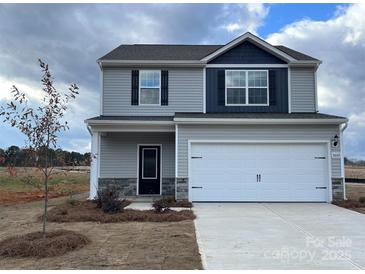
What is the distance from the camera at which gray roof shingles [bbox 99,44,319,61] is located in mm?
16777

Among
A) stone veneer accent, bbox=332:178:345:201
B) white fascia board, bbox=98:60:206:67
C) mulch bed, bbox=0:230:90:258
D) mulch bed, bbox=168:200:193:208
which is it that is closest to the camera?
mulch bed, bbox=0:230:90:258

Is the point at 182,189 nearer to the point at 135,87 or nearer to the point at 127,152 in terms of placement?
the point at 127,152

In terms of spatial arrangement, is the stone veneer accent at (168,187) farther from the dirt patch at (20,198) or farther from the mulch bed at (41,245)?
the mulch bed at (41,245)

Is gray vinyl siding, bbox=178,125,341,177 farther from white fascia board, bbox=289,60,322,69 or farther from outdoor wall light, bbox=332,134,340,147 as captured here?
white fascia board, bbox=289,60,322,69

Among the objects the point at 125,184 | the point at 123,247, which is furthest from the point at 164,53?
the point at 123,247

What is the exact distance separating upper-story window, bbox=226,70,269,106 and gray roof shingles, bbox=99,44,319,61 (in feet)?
5.94

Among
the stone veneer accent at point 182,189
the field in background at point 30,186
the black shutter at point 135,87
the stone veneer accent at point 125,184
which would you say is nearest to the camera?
the field in background at point 30,186

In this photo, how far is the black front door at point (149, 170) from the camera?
16281 millimetres

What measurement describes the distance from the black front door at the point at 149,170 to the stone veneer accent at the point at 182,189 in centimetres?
243

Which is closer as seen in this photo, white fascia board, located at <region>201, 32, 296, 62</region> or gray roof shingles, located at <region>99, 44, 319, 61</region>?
white fascia board, located at <region>201, 32, 296, 62</region>

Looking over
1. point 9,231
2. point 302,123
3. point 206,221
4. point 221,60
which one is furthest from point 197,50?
point 9,231

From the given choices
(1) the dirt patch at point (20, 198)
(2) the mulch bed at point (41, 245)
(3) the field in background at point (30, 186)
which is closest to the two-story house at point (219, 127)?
(3) the field in background at point (30, 186)

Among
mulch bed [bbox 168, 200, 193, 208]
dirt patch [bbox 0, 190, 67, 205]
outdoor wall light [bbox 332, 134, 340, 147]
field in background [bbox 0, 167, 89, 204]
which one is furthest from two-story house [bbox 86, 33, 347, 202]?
dirt patch [bbox 0, 190, 67, 205]

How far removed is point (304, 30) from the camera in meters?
16.6
